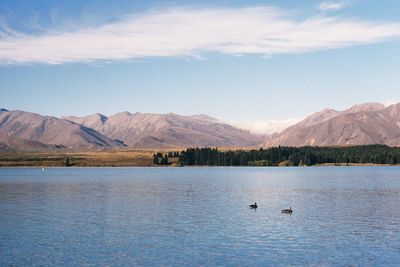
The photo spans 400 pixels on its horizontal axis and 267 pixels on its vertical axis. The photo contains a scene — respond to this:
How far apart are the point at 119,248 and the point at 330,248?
798 inches

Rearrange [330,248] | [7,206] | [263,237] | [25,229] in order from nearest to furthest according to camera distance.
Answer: [330,248] < [263,237] < [25,229] < [7,206]

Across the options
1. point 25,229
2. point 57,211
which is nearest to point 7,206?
point 57,211

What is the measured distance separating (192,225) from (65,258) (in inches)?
843

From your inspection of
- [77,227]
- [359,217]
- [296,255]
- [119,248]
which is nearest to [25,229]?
[77,227]

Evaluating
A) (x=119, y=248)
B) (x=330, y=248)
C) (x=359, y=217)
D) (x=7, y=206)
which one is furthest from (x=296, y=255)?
(x=7, y=206)

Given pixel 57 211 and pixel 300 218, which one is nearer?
pixel 300 218

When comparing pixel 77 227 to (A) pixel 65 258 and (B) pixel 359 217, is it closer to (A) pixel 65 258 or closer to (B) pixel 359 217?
(A) pixel 65 258

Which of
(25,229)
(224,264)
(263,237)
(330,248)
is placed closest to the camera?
(224,264)

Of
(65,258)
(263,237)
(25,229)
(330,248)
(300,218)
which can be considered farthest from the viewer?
(300,218)

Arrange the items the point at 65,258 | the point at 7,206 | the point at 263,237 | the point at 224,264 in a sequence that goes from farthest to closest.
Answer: the point at 7,206, the point at 263,237, the point at 65,258, the point at 224,264

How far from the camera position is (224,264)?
46.2 metres

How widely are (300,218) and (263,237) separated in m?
16.7

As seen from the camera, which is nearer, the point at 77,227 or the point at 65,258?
the point at 65,258

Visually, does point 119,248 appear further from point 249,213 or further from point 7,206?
point 7,206
